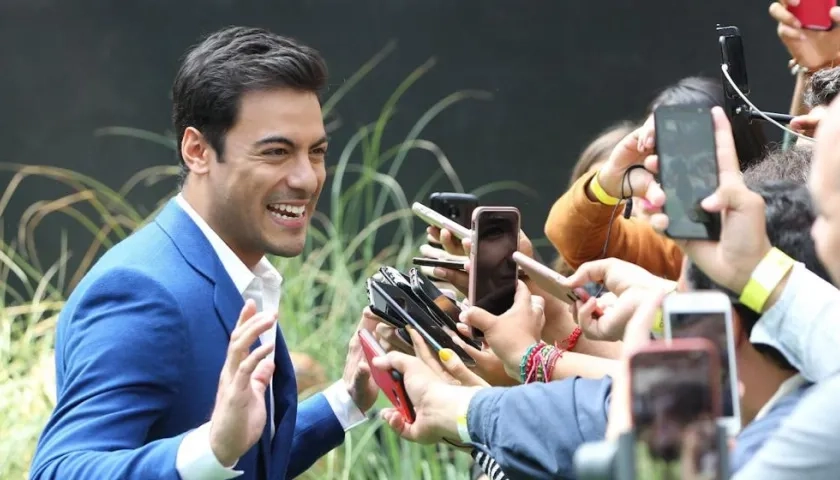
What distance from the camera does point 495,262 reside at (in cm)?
257

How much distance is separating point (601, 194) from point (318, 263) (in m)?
1.89

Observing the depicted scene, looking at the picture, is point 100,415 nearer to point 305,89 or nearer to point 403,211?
point 305,89

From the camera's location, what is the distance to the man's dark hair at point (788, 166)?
238cm

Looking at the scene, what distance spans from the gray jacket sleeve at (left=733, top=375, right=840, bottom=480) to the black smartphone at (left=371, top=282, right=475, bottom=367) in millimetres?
1120

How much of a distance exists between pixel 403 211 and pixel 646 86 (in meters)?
1.07

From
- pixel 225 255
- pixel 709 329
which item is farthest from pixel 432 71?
pixel 709 329

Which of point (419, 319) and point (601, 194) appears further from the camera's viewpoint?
point (601, 194)

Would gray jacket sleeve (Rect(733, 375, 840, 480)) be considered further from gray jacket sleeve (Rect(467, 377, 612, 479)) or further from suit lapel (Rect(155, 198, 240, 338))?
suit lapel (Rect(155, 198, 240, 338))

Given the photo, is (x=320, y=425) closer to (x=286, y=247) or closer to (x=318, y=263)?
(x=286, y=247)

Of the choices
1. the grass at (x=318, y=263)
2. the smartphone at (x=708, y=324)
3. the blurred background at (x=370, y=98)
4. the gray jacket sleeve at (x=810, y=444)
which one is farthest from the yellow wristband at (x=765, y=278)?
the blurred background at (x=370, y=98)

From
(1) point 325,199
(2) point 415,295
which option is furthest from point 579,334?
(1) point 325,199

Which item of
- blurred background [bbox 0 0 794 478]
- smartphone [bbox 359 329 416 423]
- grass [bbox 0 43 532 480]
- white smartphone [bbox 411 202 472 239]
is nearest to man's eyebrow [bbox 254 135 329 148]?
white smartphone [bbox 411 202 472 239]

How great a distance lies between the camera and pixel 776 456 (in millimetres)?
1454

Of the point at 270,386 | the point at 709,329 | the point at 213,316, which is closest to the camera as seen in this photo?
the point at 709,329
